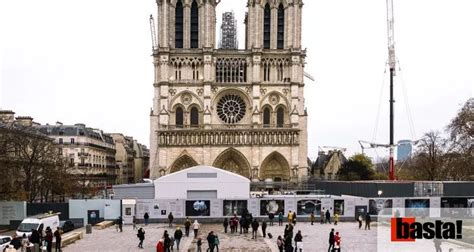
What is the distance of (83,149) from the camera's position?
282 ft

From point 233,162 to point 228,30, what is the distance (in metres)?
29.7

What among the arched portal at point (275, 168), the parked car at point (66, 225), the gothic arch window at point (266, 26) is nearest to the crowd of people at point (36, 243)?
the parked car at point (66, 225)

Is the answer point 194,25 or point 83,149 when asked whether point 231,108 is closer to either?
point 194,25

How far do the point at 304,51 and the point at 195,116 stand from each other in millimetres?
16952

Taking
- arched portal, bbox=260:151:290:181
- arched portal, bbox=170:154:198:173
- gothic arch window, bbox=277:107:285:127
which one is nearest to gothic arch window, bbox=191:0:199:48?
gothic arch window, bbox=277:107:285:127

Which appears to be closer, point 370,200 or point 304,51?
point 370,200

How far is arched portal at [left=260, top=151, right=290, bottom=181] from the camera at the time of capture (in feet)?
260

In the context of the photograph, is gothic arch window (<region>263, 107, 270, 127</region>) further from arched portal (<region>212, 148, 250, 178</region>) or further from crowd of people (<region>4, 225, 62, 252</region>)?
crowd of people (<region>4, 225, 62, 252</region>)

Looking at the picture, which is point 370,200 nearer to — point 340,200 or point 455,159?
point 340,200

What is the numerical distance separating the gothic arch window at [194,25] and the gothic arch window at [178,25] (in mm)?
1490

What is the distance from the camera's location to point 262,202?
1720 inches

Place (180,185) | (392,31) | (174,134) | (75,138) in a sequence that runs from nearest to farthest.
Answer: (180,185) → (174,134) → (75,138) → (392,31)

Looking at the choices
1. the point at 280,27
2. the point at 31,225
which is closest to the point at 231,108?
the point at 280,27

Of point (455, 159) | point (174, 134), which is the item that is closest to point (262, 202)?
point (455, 159)
